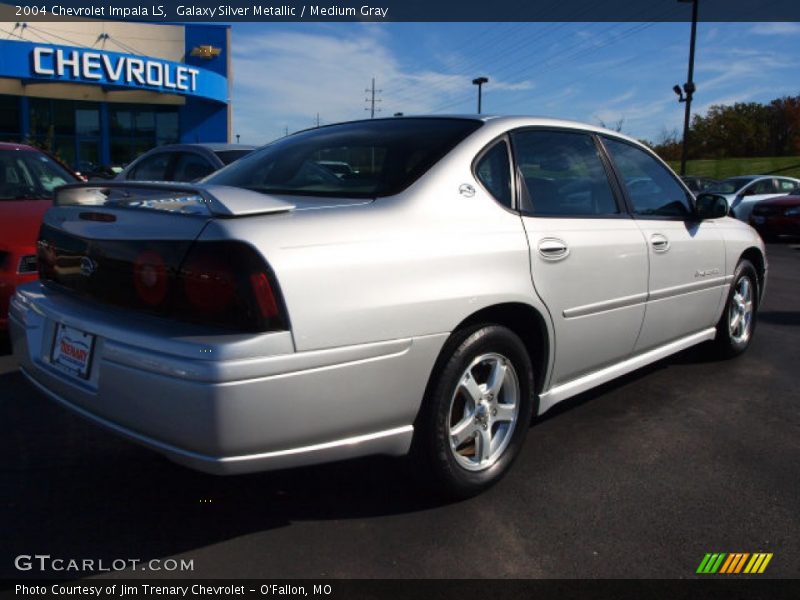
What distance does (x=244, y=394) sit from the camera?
2.06m

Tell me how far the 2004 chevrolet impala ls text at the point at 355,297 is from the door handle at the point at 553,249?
0.01 meters

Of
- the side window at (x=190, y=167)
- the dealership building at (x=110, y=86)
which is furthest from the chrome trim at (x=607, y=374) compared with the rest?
the dealership building at (x=110, y=86)

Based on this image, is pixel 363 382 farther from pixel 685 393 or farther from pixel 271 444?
pixel 685 393

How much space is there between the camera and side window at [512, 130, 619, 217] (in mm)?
3143

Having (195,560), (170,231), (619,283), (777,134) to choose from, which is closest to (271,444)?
(195,560)

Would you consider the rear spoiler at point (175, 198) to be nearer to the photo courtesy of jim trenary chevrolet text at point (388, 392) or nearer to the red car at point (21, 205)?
the photo courtesy of jim trenary chevrolet text at point (388, 392)

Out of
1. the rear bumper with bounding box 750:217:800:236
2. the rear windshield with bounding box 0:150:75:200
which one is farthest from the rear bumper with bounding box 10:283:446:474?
the rear bumper with bounding box 750:217:800:236

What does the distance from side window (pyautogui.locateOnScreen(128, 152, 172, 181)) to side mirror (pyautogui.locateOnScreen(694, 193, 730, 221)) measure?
5448 millimetres

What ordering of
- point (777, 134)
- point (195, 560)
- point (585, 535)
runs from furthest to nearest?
point (777, 134) → point (585, 535) → point (195, 560)

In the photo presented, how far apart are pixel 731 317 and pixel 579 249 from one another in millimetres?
2279

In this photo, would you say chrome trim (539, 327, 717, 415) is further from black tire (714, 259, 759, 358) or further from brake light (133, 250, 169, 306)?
brake light (133, 250, 169, 306)

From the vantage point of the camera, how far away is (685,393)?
13.9 ft

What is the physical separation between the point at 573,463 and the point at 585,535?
656 millimetres

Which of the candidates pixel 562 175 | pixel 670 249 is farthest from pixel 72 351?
pixel 670 249
